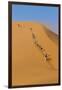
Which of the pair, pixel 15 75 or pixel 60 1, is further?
pixel 60 1

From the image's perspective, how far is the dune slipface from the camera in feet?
6.80

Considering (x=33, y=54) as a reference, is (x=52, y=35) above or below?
above

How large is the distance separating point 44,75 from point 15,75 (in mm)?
324

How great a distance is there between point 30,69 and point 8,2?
752 mm

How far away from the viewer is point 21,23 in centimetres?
209

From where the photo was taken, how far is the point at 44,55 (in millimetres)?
2148

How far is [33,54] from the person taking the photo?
6.95ft

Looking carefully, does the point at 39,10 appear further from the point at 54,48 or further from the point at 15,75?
the point at 15,75

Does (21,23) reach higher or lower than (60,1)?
lower

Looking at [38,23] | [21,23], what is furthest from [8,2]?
[38,23]

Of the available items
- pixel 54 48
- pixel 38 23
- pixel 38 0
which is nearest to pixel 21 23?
pixel 38 23

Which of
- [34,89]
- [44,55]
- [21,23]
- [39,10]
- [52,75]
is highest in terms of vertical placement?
[39,10]

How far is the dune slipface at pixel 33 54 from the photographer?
207 cm

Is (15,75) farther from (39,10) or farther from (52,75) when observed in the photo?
(39,10)
